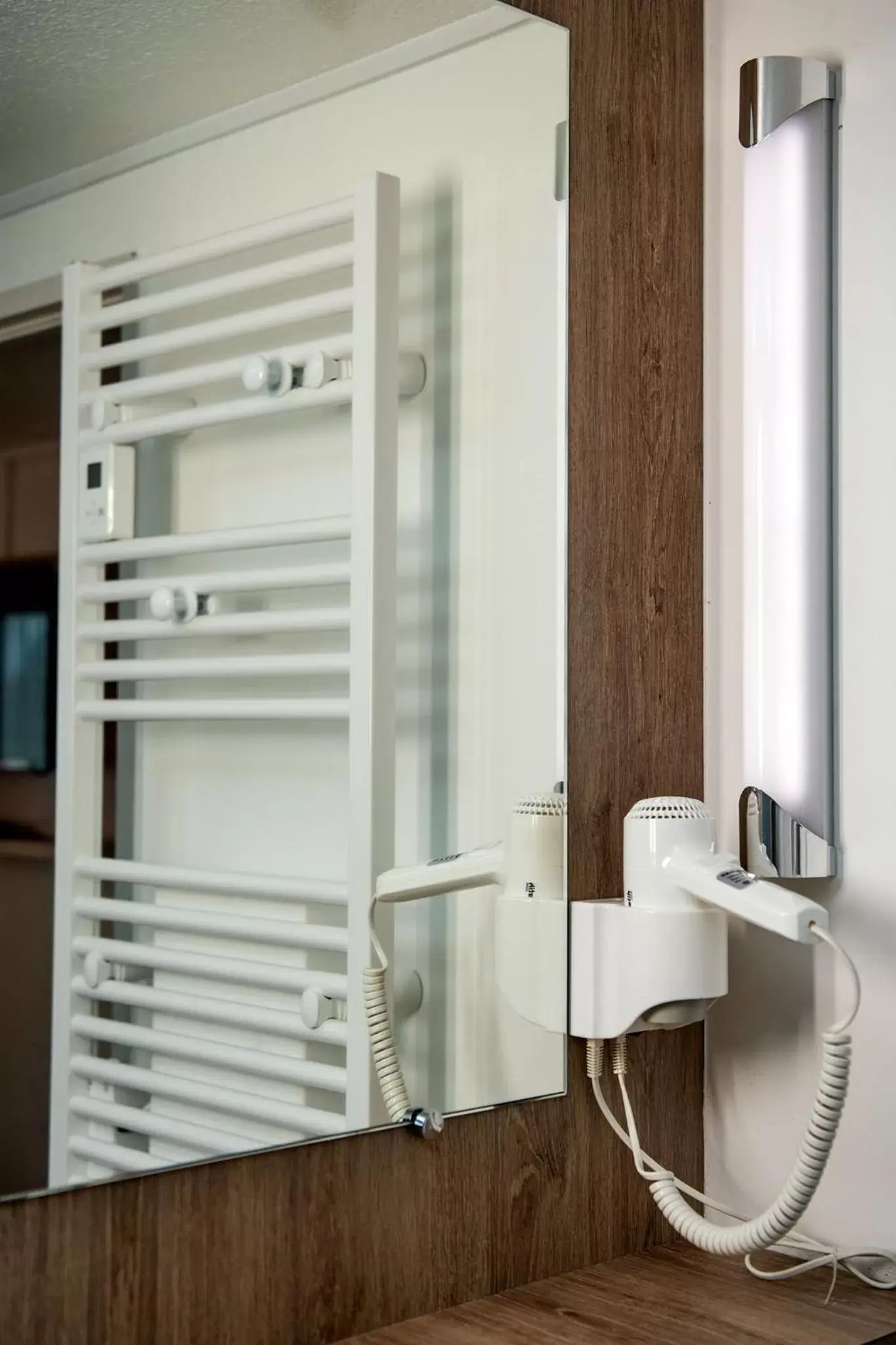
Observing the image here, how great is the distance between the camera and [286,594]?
107 centimetres

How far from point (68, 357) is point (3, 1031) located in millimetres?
435

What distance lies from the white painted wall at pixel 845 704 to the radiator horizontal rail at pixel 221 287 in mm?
489

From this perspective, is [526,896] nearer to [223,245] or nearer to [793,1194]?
[793,1194]

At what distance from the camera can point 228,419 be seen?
1036 millimetres

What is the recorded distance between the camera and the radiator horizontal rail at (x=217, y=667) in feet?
3.10

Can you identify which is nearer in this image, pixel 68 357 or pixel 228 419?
pixel 68 357

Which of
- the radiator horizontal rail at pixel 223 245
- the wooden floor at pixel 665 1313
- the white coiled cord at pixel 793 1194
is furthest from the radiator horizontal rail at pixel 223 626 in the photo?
the wooden floor at pixel 665 1313

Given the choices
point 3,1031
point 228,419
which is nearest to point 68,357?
point 228,419

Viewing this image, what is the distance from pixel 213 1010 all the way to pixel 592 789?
1.44ft

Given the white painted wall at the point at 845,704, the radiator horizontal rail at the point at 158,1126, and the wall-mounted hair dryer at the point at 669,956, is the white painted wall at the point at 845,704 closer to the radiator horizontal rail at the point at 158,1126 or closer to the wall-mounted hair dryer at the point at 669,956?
the wall-mounted hair dryer at the point at 669,956

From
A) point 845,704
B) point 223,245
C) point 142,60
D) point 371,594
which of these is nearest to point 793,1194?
point 845,704

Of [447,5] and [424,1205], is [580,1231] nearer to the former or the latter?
[424,1205]

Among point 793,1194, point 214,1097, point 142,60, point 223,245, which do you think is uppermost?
point 142,60

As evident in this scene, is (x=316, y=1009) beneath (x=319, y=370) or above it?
beneath
